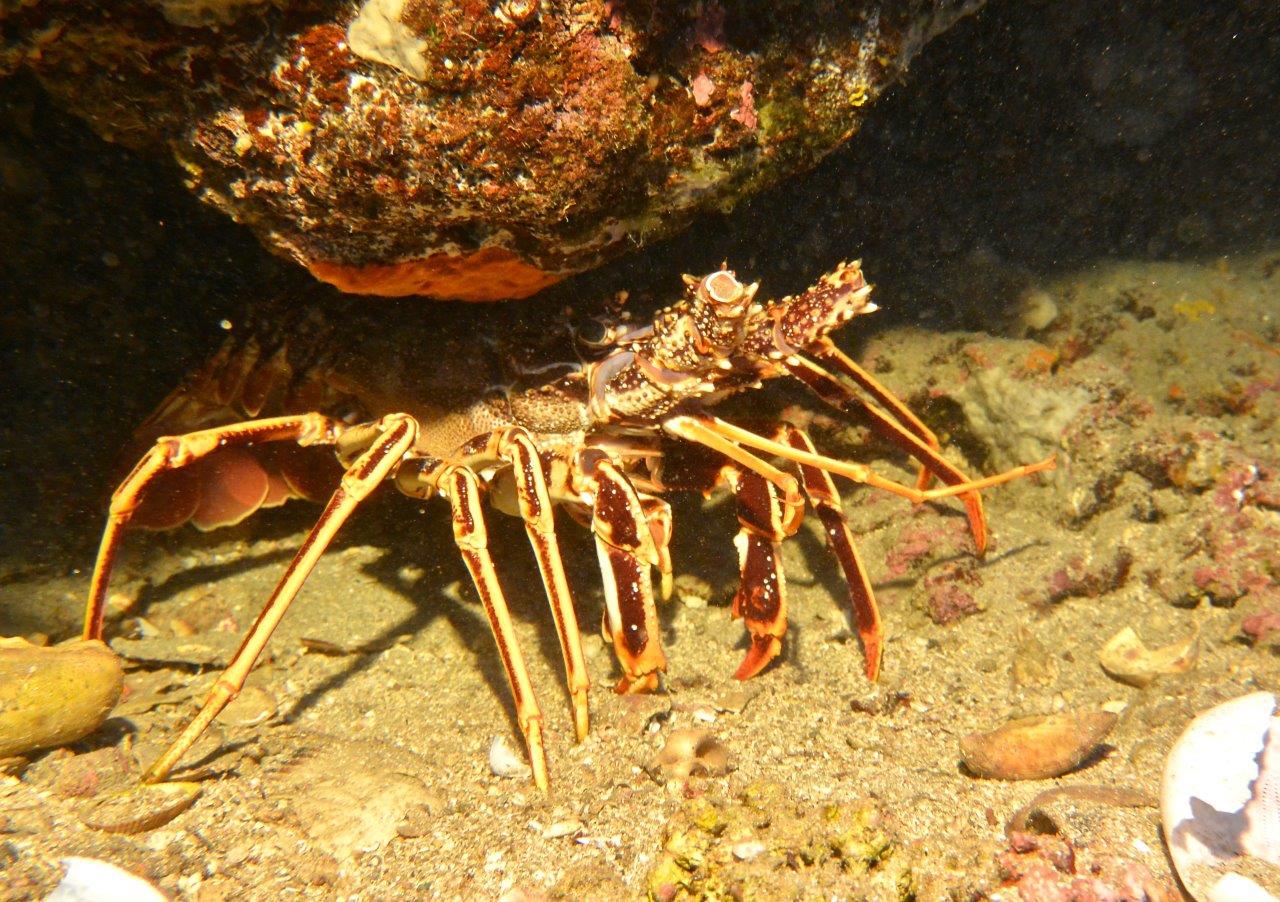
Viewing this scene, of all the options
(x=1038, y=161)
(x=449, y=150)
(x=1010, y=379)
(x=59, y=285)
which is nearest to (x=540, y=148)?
(x=449, y=150)

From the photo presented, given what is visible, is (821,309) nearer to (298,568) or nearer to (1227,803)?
(1227,803)

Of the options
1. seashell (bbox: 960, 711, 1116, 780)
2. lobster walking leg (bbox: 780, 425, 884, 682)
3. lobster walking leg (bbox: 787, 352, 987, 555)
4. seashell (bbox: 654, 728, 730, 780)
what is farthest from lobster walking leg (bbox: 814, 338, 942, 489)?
seashell (bbox: 654, 728, 730, 780)

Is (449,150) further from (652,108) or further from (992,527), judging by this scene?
→ (992,527)

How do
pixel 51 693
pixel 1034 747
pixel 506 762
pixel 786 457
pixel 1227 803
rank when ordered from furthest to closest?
pixel 786 457 < pixel 506 762 < pixel 1034 747 < pixel 51 693 < pixel 1227 803

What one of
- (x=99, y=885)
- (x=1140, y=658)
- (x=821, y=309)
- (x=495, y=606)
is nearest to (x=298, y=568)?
(x=495, y=606)

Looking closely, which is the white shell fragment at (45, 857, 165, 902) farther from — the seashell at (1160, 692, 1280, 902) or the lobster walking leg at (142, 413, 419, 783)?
the seashell at (1160, 692, 1280, 902)

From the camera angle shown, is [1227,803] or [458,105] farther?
[458,105]

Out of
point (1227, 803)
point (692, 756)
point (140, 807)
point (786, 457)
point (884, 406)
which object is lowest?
point (1227, 803)

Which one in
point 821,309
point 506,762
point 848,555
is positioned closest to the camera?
point 506,762
